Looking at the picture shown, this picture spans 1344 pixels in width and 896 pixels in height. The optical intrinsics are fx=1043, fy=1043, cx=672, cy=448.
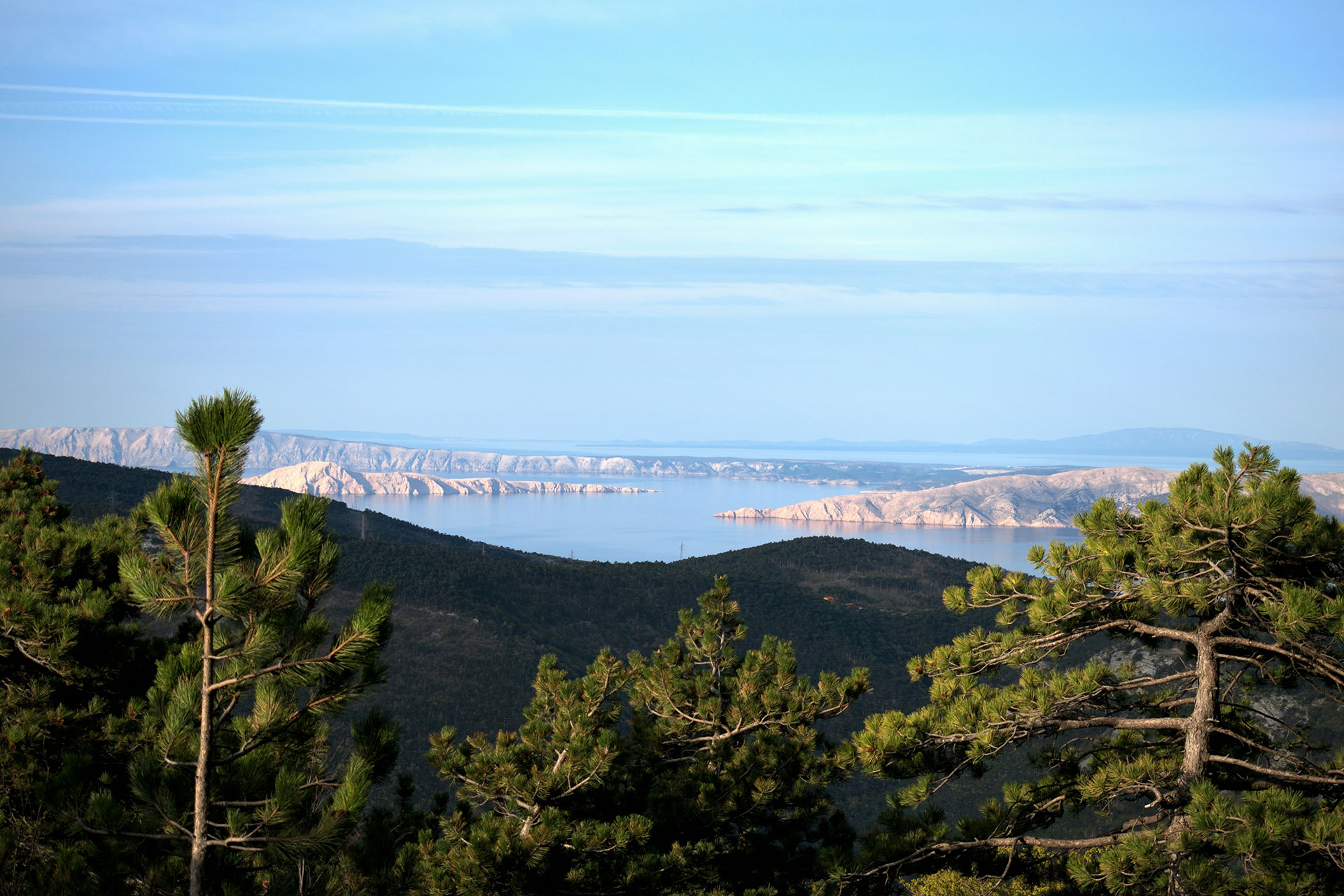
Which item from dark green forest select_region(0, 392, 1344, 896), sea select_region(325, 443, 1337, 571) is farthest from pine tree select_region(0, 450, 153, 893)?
sea select_region(325, 443, 1337, 571)

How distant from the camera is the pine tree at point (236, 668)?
244 inches

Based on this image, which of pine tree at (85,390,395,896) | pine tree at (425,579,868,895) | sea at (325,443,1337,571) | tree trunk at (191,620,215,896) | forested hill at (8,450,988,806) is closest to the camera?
pine tree at (85,390,395,896)

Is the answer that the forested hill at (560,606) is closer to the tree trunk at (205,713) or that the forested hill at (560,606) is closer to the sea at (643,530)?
the tree trunk at (205,713)

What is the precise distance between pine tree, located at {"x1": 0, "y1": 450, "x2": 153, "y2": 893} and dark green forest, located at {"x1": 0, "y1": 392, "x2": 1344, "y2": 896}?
33 millimetres

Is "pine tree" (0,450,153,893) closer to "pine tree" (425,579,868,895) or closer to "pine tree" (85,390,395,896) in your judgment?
"pine tree" (85,390,395,896)

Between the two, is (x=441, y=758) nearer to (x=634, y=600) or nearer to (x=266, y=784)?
(x=266, y=784)

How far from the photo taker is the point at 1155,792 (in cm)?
866

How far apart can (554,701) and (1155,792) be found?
676 cm

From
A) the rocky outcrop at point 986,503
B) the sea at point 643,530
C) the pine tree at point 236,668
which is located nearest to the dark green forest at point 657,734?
the pine tree at point 236,668

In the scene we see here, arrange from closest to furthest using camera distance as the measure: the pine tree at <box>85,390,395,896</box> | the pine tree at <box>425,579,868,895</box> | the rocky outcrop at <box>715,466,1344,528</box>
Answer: the pine tree at <box>85,390,395,896</box> < the pine tree at <box>425,579,868,895</box> < the rocky outcrop at <box>715,466,1344,528</box>

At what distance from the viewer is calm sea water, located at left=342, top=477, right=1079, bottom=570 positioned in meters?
117

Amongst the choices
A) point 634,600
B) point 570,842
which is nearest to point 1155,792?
point 570,842

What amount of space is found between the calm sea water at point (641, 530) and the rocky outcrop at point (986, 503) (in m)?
5.01

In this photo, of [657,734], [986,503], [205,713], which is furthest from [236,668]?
[986,503]
